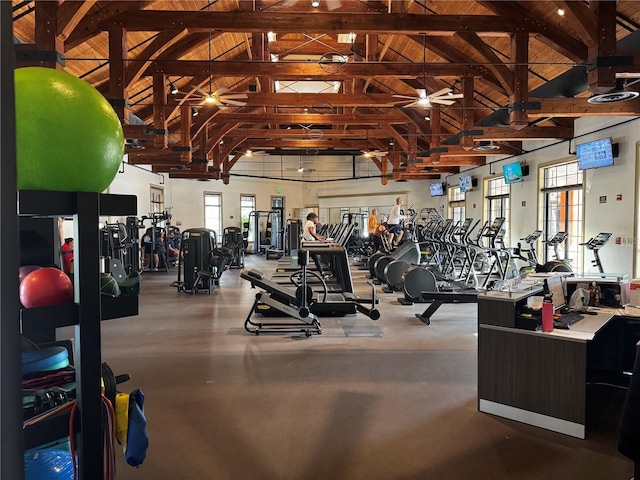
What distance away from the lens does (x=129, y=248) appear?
10477 mm

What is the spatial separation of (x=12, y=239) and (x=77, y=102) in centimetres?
53

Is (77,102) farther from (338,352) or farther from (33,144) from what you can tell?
(338,352)

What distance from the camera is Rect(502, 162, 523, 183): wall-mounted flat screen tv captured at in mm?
11426

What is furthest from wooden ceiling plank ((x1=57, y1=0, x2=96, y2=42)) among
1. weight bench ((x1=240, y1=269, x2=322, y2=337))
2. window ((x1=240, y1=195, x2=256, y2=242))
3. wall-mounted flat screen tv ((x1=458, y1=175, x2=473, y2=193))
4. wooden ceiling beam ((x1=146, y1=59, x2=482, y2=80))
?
window ((x1=240, y1=195, x2=256, y2=242))

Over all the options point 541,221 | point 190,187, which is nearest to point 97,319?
point 541,221

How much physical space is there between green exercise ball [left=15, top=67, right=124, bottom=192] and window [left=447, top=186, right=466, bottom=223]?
52.3ft

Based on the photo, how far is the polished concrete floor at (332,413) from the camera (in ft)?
8.35

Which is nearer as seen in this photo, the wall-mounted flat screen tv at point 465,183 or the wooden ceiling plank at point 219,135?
the wooden ceiling plank at point 219,135

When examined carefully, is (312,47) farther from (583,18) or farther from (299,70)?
(583,18)

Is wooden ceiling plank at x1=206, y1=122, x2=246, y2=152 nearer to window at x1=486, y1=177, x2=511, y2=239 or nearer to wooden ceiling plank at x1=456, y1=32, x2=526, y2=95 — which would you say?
wooden ceiling plank at x1=456, y1=32, x2=526, y2=95

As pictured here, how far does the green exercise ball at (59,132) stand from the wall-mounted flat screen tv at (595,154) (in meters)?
8.99

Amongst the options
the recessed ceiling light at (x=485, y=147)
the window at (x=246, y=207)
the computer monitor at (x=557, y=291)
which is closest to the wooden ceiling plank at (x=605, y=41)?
the computer monitor at (x=557, y=291)

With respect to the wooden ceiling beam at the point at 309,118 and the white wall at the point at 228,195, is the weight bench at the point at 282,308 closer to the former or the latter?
the wooden ceiling beam at the point at 309,118

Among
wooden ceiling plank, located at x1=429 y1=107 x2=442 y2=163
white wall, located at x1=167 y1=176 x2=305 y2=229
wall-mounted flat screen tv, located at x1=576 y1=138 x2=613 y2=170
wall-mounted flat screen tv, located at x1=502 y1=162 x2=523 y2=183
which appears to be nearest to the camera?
wall-mounted flat screen tv, located at x1=576 y1=138 x2=613 y2=170
